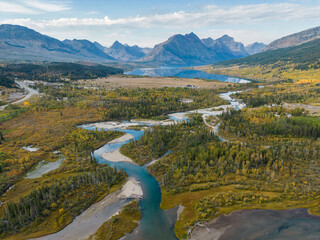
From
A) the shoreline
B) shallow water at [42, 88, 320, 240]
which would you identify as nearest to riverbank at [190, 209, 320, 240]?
shallow water at [42, 88, 320, 240]

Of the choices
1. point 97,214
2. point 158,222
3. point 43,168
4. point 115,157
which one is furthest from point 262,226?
point 43,168

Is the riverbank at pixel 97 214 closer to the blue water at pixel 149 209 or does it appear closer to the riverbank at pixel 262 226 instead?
the blue water at pixel 149 209

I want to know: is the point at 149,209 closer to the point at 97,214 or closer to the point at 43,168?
the point at 97,214

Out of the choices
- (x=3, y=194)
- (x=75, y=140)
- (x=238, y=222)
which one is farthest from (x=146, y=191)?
(x=75, y=140)

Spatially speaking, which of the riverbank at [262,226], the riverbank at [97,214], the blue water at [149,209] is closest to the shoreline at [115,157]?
the blue water at [149,209]

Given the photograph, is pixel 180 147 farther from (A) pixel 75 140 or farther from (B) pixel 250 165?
(A) pixel 75 140

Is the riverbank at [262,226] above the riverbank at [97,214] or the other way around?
above

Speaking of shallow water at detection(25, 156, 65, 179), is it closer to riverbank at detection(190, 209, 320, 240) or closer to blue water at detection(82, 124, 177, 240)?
blue water at detection(82, 124, 177, 240)

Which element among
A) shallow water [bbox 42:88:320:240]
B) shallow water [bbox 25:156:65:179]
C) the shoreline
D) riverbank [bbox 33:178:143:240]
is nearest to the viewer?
riverbank [bbox 33:178:143:240]
